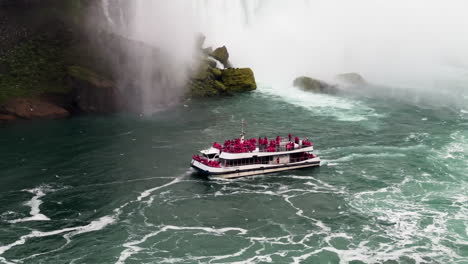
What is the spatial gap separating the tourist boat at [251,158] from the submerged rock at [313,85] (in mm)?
61786

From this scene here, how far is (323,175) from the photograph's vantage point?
85875mm

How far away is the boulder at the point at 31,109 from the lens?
114m

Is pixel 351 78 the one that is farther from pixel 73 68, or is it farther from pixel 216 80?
pixel 73 68

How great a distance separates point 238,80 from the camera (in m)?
148

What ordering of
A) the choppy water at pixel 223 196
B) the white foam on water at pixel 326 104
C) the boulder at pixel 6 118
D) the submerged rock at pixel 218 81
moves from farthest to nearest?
the submerged rock at pixel 218 81, the white foam on water at pixel 326 104, the boulder at pixel 6 118, the choppy water at pixel 223 196

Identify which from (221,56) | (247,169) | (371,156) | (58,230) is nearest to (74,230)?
(58,230)

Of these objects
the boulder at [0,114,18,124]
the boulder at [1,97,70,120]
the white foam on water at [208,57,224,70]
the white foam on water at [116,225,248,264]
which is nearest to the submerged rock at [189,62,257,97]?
the white foam on water at [208,57,224,70]

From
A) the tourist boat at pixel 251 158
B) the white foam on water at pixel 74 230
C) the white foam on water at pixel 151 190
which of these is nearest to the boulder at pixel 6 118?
the white foam on water at pixel 74 230

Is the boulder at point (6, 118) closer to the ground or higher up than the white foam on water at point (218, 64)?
closer to the ground

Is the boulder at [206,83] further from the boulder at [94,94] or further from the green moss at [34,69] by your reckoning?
the green moss at [34,69]

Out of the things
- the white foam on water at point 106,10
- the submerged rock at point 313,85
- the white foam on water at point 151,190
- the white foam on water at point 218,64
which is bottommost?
the white foam on water at point 151,190

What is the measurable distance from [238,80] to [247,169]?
66.4 m

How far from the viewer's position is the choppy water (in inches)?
2462

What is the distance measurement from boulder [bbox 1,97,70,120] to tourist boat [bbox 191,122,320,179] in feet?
155
